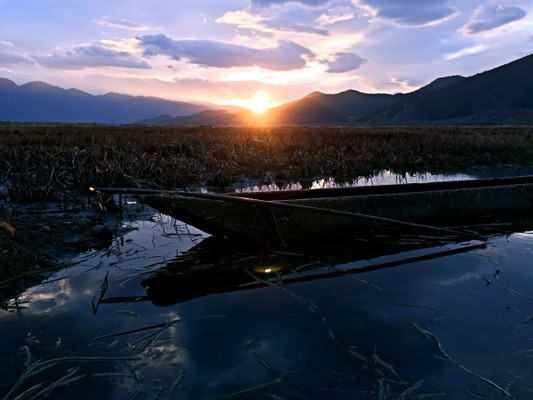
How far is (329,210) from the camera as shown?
5922mm

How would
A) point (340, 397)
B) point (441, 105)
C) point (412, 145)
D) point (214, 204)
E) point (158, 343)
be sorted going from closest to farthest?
point (340, 397) → point (158, 343) → point (214, 204) → point (412, 145) → point (441, 105)

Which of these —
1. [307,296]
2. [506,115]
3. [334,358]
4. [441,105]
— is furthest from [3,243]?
[441,105]

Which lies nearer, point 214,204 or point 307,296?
point 307,296

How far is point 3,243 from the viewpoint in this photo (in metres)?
5.37

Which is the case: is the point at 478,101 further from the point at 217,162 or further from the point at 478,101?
the point at 217,162

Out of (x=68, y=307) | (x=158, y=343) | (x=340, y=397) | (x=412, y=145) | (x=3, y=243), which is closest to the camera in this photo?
(x=340, y=397)

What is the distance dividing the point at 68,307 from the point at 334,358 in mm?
2917

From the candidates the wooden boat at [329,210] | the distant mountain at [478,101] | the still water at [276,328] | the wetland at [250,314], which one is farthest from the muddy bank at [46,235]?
the distant mountain at [478,101]

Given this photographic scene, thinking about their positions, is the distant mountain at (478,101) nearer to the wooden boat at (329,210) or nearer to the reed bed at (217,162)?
the reed bed at (217,162)

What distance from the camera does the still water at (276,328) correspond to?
10.3 feet

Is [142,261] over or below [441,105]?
below

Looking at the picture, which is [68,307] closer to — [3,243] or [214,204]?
[3,243]

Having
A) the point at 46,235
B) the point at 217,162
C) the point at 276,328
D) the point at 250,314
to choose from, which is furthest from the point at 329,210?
the point at 217,162

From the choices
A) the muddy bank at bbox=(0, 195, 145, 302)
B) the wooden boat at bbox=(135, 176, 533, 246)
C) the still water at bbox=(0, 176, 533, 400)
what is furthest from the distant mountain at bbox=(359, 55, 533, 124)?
the still water at bbox=(0, 176, 533, 400)
